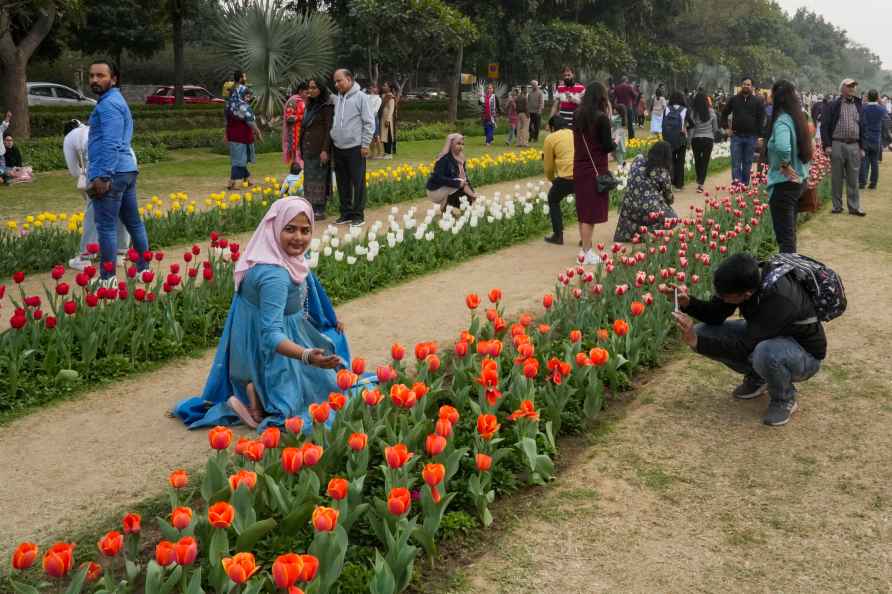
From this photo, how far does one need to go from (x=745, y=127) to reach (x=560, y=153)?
15.5 feet

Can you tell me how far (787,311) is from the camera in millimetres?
4535

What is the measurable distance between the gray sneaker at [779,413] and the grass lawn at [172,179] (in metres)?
9.87

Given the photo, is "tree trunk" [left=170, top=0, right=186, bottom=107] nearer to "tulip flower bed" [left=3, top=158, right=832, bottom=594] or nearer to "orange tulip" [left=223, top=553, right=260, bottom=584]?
"tulip flower bed" [left=3, top=158, right=832, bottom=594]

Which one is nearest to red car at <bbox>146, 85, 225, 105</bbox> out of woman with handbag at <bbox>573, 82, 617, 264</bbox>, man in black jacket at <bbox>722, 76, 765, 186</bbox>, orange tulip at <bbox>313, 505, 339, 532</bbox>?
man in black jacket at <bbox>722, 76, 765, 186</bbox>

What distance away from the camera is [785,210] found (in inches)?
318

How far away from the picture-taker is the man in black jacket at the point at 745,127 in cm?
1291

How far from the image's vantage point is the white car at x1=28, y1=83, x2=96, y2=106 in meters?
32.7

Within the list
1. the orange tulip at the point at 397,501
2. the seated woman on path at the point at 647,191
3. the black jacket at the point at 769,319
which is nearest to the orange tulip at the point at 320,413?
the orange tulip at the point at 397,501

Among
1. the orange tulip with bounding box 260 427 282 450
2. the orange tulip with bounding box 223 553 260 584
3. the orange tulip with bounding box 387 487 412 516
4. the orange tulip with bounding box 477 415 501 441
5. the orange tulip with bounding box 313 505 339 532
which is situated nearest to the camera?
→ the orange tulip with bounding box 223 553 260 584

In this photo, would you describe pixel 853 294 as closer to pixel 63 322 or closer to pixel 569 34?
pixel 63 322

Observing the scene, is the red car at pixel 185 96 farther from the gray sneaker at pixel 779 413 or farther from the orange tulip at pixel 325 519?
the orange tulip at pixel 325 519

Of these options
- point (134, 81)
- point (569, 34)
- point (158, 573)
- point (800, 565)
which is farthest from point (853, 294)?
point (134, 81)

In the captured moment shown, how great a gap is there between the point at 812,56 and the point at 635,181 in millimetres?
114641

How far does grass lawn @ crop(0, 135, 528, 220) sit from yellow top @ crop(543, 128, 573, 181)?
5969 millimetres
